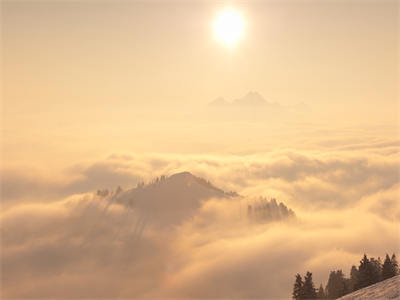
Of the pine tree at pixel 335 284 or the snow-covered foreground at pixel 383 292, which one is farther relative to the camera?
the pine tree at pixel 335 284

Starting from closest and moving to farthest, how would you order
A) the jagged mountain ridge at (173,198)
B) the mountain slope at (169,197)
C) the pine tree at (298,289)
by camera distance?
the pine tree at (298,289)
the mountain slope at (169,197)
the jagged mountain ridge at (173,198)

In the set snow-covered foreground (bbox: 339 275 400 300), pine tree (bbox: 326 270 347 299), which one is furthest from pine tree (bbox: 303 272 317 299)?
snow-covered foreground (bbox: 339 275 400 300)

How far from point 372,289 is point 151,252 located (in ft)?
447

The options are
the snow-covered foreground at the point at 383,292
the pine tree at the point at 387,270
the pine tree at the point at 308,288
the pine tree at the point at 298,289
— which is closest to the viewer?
the snow-covered foreground at the point at 383,292

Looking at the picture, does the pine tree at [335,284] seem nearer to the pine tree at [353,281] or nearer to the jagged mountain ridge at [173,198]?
the pine tree at [353,281]

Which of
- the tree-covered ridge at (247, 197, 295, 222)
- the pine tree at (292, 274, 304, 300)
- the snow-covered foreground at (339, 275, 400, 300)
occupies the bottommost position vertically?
the snow-covered foreground at (339, 275, 400, 300)

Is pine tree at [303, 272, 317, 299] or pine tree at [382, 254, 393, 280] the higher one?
pine tree at [382, 254, 393, 280]

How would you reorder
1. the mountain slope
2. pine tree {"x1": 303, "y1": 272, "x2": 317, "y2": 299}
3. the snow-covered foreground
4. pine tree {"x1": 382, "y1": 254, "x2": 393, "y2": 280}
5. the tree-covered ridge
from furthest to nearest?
1. the tree-covered ridge
2. the mountain slope
3. pine tree {"x1": 382, "y1": 254, "x2": 393, "y2": 280}
4. pine tree {"x1": 303, "y1": 272, "x2": 317, "y2": 299}
5. the snow-covered foreground

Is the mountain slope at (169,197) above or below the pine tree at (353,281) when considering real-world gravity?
above

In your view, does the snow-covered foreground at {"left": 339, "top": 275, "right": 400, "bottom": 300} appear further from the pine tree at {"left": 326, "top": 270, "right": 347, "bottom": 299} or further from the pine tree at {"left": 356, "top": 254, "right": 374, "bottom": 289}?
the pine tree at {"left": 326, "top": 270, "right": 347, "bottom": 299}

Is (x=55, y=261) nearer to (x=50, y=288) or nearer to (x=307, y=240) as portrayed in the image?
(x=50, y=288)

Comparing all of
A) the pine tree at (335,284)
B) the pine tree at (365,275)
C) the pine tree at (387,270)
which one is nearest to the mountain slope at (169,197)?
the pine tree at (335,284)

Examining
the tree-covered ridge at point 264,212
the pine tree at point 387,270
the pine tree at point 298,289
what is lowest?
the pine tree at point 298,289

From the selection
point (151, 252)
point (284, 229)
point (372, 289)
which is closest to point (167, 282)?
point (151, 252)
